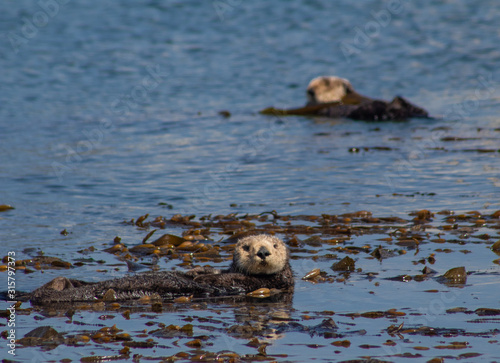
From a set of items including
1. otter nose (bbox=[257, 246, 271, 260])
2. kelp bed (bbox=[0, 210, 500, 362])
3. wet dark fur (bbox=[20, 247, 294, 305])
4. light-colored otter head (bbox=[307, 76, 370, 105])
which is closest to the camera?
kelp bed (bbox=[0, 210, 500, 362])

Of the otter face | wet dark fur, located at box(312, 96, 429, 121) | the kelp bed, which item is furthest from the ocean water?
the otter face

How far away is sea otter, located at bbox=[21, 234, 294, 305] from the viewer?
193 inches

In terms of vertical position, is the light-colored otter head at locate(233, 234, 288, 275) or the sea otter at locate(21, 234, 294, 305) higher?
the light-colored otter head at locate(233, 234, 288, 275)

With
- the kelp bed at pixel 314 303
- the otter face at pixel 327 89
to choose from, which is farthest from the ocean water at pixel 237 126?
the otter face at pixel 327 89

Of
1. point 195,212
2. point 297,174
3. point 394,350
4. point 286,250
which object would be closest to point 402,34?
point 297,174

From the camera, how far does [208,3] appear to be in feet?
83.6

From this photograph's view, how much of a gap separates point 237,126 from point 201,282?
7.91 metres

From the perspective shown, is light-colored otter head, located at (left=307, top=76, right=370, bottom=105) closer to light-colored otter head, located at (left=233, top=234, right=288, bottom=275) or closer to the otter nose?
light-colored otter head, located at (left=233, top=234, right=288, bottom=275)

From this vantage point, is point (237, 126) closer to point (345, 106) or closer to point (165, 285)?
point (345, 106)

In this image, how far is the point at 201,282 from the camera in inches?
207

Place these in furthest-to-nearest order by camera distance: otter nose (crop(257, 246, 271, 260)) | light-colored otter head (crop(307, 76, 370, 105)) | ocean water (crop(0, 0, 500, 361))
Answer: light-colored otter head (crop(307, 76, 370, 105)), ocean water (crop(0, 0, 500, 361)), otter nose (crop(257, 246, 271, 260))

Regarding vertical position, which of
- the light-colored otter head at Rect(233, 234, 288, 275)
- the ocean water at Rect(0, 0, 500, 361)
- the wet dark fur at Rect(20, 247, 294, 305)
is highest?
the ocean water at Rect(0, 0, 500, 361)

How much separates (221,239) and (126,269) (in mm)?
1068

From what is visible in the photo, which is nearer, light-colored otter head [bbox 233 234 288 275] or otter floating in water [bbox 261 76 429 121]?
light-colored otter head [bbox 233 234 288 275]
